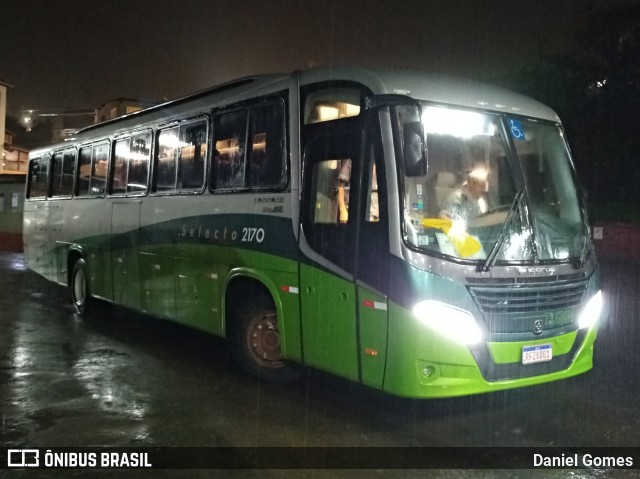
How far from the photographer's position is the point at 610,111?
22547 mm

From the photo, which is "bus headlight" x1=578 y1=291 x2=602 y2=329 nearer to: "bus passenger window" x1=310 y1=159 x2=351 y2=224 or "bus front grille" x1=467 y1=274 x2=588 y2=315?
"bus front grille" x1=467 y1=274 x2=588 y2=315

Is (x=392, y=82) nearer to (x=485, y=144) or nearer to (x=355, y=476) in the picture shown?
(x=485, y=144)

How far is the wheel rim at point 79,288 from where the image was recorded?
11.7 metres

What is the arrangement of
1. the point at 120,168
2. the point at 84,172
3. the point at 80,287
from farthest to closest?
the point at 80,287
the point at 84,172
the point at 120,168

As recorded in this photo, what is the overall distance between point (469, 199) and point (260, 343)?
300cm

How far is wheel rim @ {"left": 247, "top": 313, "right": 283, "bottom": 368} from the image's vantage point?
285 inches

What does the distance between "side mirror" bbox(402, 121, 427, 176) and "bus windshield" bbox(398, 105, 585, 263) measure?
0.03m

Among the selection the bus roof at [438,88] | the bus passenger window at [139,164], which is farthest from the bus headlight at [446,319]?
the bus passenger window at [139,164]

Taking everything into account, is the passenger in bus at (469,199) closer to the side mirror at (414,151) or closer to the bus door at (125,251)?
the side mirror at (414,151)

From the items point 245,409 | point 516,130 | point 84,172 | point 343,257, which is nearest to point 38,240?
point 84,172

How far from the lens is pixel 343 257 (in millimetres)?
5988

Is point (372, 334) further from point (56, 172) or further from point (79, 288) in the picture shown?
point (56, 172)

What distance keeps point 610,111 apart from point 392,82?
19.5 meters

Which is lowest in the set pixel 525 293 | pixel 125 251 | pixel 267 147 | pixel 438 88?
pixel 525 293
